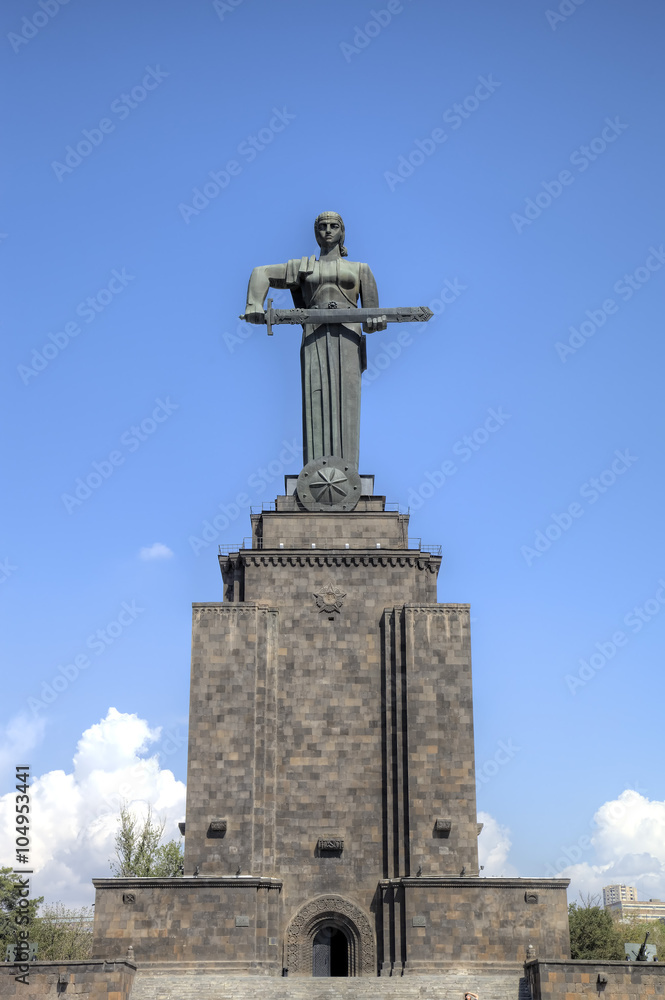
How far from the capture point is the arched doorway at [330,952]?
4062 centimetres

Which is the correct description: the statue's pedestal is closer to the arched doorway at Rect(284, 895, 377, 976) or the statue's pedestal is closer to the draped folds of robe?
the arched doorway at Rect(284, 895, 377, 976)

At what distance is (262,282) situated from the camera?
50.2 m

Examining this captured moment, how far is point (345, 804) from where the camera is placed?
42.1m

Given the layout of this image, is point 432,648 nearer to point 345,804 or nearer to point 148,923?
point 345,804

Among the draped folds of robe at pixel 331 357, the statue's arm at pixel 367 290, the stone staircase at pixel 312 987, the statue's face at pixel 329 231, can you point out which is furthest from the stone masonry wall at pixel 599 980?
the statue's face at pixel 329 231

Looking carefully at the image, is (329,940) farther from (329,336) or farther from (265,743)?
(329,336)

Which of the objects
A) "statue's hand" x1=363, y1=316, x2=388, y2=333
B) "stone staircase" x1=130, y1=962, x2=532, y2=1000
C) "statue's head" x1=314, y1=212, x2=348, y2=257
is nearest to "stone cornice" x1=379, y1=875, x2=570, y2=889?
"stone staircase" x1=130, y1=962, x2=532, y2=1000

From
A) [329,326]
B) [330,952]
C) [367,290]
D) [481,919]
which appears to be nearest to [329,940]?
[330,952]

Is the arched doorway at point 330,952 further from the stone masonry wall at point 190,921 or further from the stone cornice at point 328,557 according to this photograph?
the stone cornice at point 328,557

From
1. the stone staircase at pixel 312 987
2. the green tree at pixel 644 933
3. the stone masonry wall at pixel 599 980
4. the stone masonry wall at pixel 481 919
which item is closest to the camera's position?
the stone masonry wall at pixel 599 980

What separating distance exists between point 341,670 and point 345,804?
16.6 feet

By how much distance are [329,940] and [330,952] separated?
415 millimetres

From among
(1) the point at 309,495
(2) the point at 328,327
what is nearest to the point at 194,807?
(1) the point at 309,495

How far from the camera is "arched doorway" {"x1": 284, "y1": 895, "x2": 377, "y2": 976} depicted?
Result: 131ft
